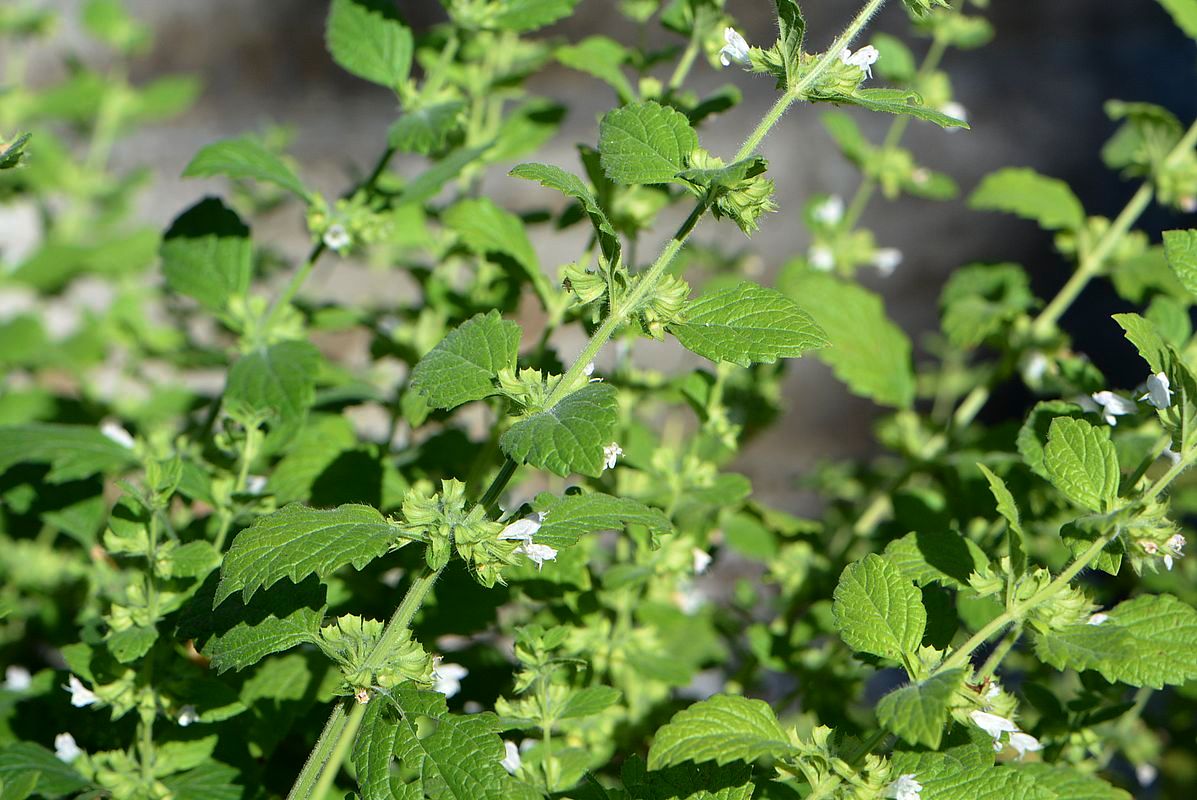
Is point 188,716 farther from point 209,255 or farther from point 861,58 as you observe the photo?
point 861,58

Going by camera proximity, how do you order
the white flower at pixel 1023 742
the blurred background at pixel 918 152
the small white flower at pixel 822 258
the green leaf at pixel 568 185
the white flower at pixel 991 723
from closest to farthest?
the green leaf at pixel 568 185, the white flower at pixel 991 723, the white flower at pixel 1023 742, the small white flower at pixel 822 258, the blurred background at pixel 918 152

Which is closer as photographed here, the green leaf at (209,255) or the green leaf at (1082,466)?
the green leaf at (1082,466)

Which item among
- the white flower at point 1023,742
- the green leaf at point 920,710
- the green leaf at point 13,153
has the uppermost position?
the green leaf at point 13,153

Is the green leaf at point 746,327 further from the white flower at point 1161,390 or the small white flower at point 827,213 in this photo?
the small white flower at point 827,213

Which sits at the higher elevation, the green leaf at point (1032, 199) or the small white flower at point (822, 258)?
the green leaf at point (1032, 199)

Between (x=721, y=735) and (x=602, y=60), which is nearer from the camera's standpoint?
(x=721, y=735)

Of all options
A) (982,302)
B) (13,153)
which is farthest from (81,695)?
(982,302)

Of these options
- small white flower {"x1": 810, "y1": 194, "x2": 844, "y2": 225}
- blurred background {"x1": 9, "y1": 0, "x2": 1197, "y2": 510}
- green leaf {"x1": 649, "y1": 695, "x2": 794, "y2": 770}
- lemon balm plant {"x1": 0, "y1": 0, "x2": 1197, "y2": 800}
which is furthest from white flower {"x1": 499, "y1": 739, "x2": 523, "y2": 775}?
blurred background {"x1": 9, "y1": 0, "x2": 1197, "y2": 510}

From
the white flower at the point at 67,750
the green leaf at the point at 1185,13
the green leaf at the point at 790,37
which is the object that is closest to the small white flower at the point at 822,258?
the green leaf at the point at 1185,13
